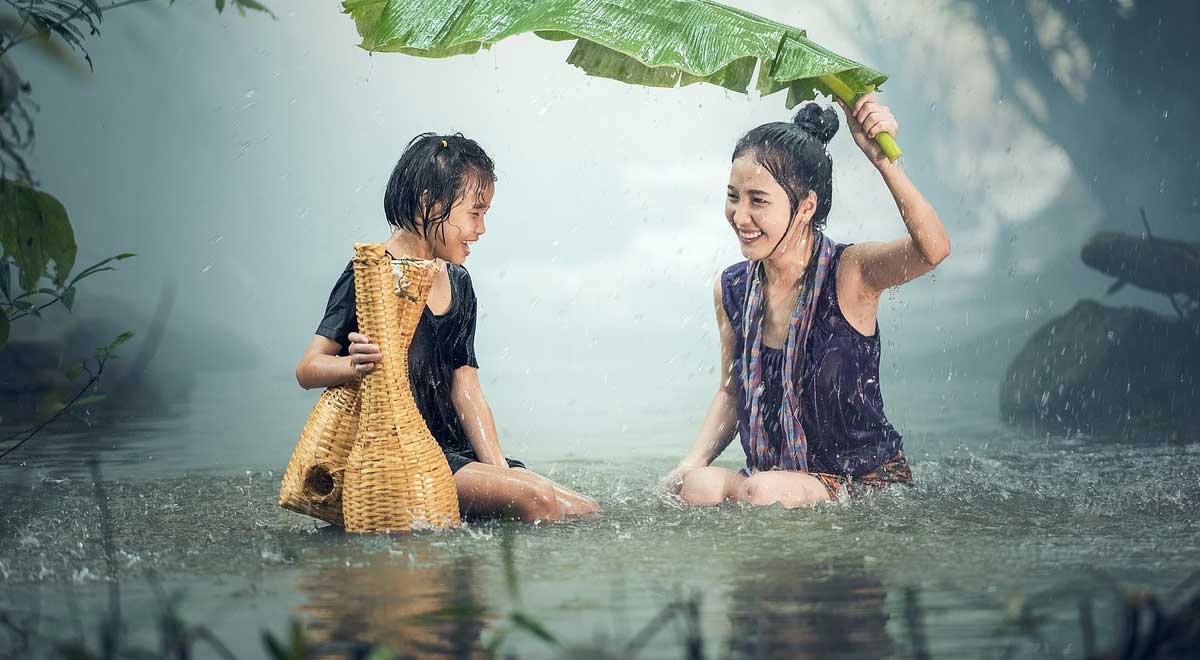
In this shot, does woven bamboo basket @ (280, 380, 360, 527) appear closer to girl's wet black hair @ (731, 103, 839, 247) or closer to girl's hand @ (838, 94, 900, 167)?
girl's wet black hair @ (731, 103, 839, 247)

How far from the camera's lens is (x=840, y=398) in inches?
147

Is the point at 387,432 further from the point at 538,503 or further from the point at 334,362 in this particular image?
the point at 538,503

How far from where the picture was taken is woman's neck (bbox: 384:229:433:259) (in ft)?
11.5

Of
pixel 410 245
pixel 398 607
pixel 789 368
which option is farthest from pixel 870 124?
pixel 398 607

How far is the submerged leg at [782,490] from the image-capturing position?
3.56 m

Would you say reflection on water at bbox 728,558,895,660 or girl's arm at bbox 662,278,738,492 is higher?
girl's arm at bbox 662,278,738,492

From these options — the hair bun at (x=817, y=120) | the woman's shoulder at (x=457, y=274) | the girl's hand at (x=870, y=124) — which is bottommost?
the woman's shoulder at (x=457, y=274)

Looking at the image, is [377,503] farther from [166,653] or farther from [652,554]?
[166,653]

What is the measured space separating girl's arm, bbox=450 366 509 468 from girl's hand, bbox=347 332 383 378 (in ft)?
1.70

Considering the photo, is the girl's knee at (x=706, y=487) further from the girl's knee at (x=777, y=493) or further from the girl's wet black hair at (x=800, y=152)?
the girl's wet black hair at (x=800, y=152)

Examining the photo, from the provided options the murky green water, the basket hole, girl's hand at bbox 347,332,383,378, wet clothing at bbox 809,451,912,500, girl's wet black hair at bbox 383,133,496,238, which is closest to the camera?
the murky green water

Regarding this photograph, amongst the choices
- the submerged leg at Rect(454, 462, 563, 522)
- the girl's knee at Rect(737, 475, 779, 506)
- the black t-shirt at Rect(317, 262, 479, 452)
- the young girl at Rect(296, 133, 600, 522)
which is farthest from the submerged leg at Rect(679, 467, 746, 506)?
the black t-shirt at Rect(317, 262, 479, 452)

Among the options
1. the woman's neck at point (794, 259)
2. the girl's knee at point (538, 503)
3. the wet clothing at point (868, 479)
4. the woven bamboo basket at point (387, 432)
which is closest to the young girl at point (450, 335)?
the girl's knee at point (538, 503)

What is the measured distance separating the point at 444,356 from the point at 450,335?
6 cm
